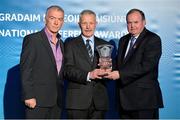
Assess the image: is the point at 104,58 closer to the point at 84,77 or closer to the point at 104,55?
the point at 104,55

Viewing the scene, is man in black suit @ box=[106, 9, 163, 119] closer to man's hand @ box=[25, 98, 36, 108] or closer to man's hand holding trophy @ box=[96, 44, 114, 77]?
man's hand holding trophy @ box=[96, 44, 114, 77]

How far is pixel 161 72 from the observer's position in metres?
4.92

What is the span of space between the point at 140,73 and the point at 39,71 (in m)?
0.92

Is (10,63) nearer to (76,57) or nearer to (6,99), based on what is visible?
(6,99)

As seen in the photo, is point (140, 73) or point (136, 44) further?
point (136, 44)

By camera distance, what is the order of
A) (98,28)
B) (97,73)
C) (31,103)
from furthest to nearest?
(98,28), (97,73), (31,103)

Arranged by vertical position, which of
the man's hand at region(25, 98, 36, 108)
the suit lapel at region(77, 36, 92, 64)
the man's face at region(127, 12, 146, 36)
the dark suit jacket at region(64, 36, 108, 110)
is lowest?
the man's hand at region(25, 98, 36, 108)

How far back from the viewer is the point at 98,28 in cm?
490

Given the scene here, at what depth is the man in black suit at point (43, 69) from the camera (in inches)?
139

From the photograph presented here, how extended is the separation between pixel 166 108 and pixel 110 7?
1.42 meters

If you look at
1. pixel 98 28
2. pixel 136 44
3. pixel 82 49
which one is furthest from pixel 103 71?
pixel 98 28

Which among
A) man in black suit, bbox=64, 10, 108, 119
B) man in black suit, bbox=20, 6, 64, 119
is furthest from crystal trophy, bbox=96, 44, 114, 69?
man in black suit, bbox=20, 6, 64, 119

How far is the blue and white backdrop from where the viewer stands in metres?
4.84

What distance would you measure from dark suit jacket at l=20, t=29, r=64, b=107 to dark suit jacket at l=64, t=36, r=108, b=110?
13 cm
